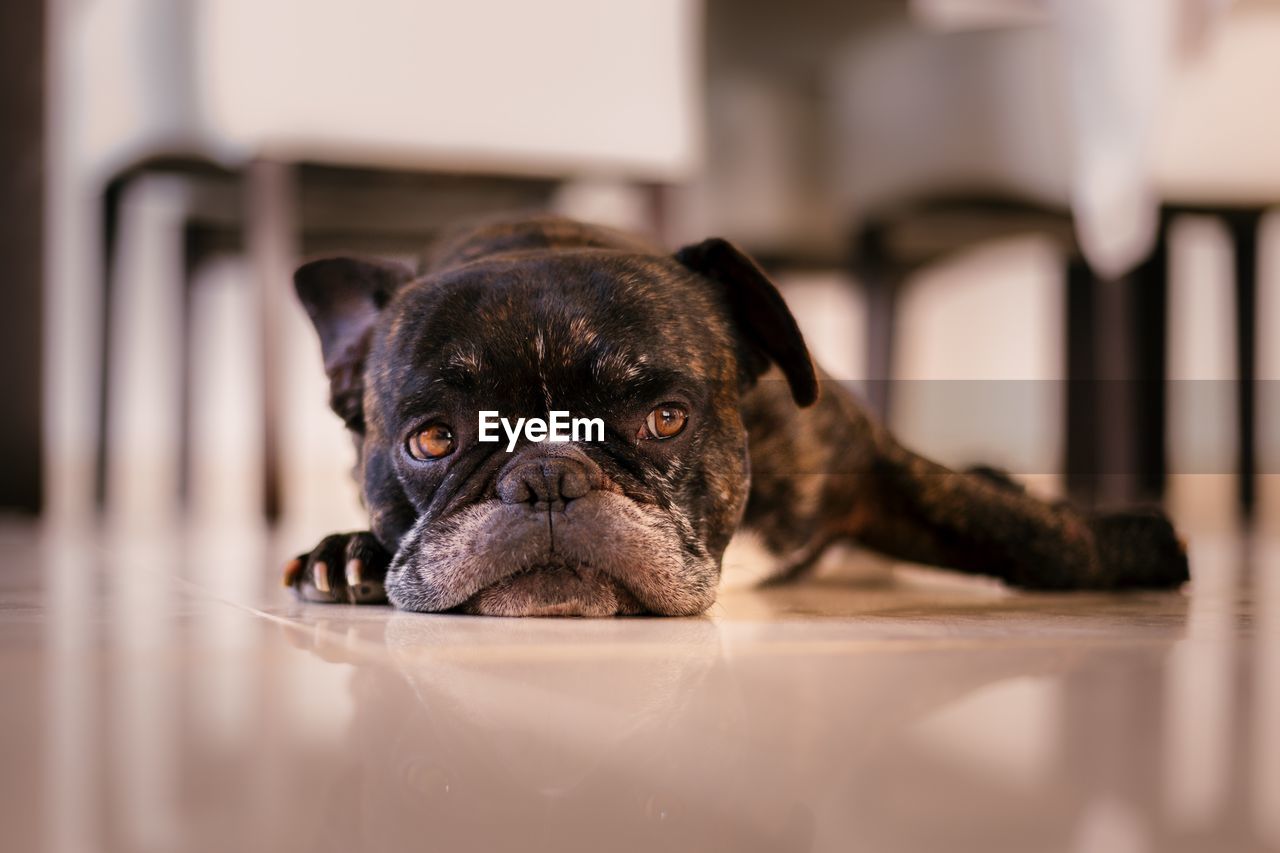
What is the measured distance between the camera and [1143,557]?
62.7 inches

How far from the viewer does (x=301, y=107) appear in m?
2.92

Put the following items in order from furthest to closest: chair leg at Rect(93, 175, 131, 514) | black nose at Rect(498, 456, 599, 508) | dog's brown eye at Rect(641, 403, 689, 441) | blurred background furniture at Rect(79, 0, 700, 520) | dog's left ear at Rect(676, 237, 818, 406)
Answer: chair leg at Rect(93, 175, 131, 514) → blurred background furniture at Rect(79, 0, 700, 520) → dog's left ear at Rect(676, 237, 818, 406) → dog's brown eye at Rect(641, 403, 689, 441) → black nose at Rect(498, 456, 599, 508)

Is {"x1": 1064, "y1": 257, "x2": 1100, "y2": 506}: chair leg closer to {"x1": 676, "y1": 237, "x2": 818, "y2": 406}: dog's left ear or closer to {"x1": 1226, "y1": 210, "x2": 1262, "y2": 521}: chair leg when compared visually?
{"x1": 1226, "y1": 210, "x2": 1262, "y2": 521}: chair leg

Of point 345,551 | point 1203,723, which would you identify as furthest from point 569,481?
point 1203,723

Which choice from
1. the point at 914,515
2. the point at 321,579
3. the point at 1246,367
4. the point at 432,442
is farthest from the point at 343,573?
the point at 1246,367

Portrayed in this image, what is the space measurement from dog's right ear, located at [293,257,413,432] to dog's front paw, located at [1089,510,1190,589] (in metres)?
0.97

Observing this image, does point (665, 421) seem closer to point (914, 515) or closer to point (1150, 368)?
point (914, 515)

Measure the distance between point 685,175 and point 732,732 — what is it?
8.74ft

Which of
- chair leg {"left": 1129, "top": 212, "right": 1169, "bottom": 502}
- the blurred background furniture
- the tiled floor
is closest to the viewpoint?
the tiled floor

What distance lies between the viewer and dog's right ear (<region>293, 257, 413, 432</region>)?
1.49 m

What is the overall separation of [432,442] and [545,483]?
18 cm

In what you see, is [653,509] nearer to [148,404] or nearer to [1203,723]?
[1203,723]

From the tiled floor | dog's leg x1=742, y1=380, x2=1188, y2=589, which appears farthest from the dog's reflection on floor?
dog's leg x1=742, y1=380, x2=1188, y2=589

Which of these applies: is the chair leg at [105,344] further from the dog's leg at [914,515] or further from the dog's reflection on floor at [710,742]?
the dog's reflection on floor at [710,742]
